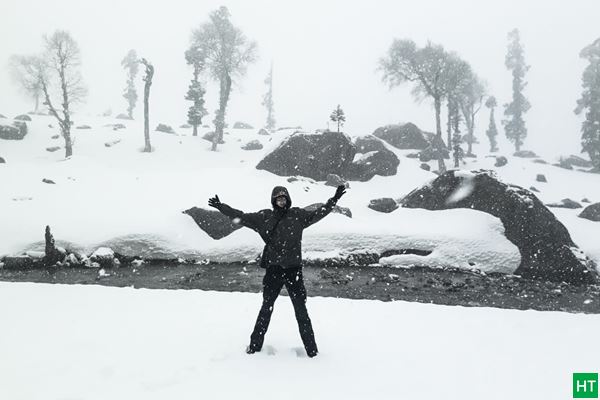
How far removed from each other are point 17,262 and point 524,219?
20005 mm

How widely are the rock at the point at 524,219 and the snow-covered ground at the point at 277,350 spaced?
8.51 meters

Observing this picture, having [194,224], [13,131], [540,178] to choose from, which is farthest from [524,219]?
[13,131]

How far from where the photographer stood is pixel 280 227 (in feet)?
16.2

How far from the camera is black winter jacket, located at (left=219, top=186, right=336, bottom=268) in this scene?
190 inches

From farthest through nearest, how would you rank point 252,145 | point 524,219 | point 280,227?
1. point 252,145
2. point 524,219
3. point 280,227

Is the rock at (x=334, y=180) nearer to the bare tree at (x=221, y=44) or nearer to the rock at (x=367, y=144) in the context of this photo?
the rock at (x=367, y=144)

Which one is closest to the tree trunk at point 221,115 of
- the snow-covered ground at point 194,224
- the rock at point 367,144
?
the snow-covered ground at point 194,224

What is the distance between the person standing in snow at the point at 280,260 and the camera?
482cm

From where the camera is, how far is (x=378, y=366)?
4.70 metres

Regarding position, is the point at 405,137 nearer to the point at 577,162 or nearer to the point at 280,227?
the point at 577,162

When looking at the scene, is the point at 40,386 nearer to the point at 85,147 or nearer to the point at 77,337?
the point at 77,337

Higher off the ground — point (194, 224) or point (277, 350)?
point (194, 224)

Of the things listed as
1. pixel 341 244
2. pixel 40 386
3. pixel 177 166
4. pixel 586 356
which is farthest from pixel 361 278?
pixel 177 166

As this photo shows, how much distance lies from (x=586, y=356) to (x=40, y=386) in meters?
7.02
